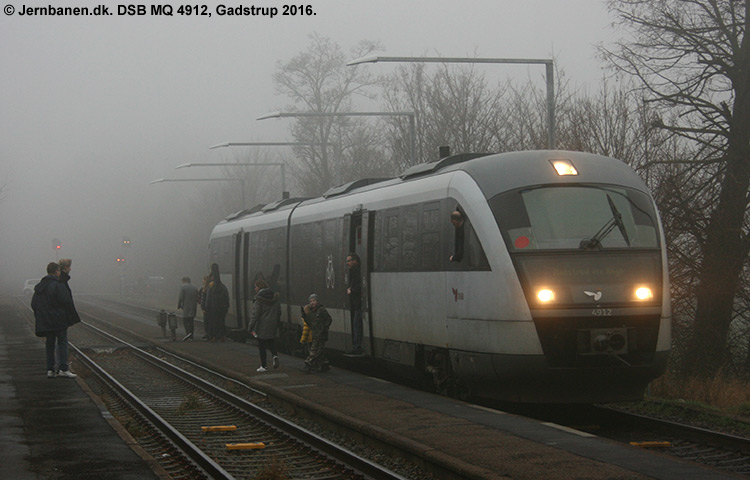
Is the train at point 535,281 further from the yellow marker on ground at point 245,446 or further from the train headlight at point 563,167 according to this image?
the yellow marker on ground at point 245,446

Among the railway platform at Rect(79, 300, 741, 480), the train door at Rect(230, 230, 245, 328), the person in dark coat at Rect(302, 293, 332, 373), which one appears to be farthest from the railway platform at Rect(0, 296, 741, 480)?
the train door at Rect(230, 230, 245, 328)

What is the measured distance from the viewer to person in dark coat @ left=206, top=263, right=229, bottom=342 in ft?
90.9

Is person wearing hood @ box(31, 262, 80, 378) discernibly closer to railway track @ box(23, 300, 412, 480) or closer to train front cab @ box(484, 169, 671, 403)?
railway track @ box(23, 300, 412, 480)

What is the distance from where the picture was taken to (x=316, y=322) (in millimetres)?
18281

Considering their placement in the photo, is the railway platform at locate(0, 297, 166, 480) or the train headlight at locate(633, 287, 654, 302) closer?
the railway platform at locate(0, 297, 166, 480)

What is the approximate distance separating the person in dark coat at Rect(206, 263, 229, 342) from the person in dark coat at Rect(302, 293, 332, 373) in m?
9.53

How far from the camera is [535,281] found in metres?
12.4

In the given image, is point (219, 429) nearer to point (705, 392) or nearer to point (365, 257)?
point (365, 257)

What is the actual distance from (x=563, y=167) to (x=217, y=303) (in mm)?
16152

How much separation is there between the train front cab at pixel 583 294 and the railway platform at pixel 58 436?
4.61m

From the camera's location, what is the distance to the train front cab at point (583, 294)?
12.4 meters

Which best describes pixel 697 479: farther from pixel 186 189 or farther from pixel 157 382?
pixel 186 189

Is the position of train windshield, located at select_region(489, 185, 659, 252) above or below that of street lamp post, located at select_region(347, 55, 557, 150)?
below

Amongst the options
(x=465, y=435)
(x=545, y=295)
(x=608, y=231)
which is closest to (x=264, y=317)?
(x=545, y=295)
